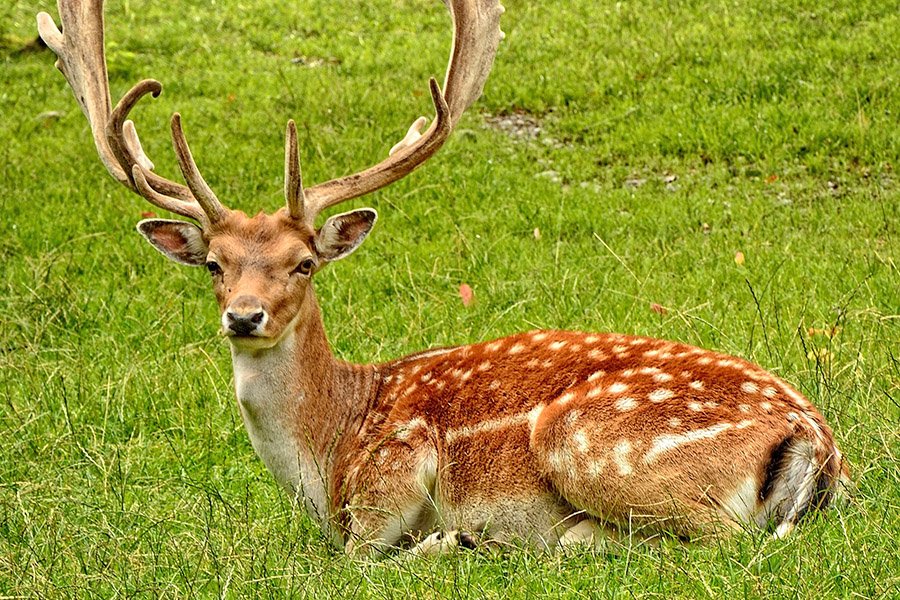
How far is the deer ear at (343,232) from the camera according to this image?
562cm

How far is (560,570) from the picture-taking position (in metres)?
4.65

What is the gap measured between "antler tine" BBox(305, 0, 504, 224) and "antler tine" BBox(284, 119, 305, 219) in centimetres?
48

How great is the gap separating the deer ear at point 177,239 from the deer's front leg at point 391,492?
3.63ft

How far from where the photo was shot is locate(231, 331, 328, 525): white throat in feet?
17.7

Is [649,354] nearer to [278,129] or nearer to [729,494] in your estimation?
[729,494]

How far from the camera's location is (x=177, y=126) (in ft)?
17.7

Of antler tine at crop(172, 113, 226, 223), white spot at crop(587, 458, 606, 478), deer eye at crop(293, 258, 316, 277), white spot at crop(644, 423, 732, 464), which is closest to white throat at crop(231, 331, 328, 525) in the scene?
deer eye at crop(293, 258, 316, 277)

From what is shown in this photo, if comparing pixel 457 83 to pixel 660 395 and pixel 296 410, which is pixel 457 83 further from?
pixel 660 395

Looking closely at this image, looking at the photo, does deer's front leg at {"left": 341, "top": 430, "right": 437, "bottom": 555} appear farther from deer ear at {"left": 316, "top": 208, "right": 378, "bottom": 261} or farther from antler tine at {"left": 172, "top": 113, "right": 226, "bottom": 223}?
antler tine at {"left": 172, "top": 113, "right": 226, "bottom": 223}

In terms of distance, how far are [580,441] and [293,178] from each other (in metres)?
1.50

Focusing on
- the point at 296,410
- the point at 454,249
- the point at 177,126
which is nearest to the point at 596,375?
the point at 296,410

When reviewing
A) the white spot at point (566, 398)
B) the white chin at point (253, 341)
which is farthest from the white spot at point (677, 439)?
the white chin at point (253, 341)

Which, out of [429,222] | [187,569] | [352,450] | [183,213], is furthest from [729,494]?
[429,222]

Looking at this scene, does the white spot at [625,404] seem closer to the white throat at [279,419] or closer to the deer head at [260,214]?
the white throat at [279,419]
